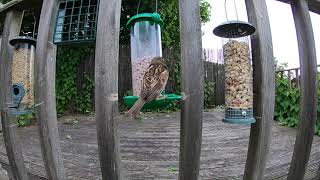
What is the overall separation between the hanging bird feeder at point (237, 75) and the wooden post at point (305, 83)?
473 mm

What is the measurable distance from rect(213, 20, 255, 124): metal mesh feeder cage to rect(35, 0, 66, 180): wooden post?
100cm

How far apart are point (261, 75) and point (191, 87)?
1.69ft

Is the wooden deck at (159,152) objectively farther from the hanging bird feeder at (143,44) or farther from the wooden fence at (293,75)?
the wooden fence at (293,75)

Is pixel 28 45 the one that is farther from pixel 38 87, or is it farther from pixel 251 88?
pixel 251 88

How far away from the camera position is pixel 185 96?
1.60 m

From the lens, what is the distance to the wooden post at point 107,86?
166 centimetres

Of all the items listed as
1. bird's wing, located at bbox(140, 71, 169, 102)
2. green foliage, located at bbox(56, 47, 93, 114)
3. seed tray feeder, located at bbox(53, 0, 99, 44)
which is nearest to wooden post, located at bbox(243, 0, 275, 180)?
bird's wing, located at bbox(140, 71, 169, 102)

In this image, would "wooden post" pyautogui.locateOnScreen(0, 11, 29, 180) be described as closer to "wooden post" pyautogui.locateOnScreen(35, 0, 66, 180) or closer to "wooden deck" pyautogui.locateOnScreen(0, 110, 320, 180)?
"wooden post" pyautogui.locateOnScreen(35, 0, 66, 180)

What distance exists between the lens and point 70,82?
33.8 feet

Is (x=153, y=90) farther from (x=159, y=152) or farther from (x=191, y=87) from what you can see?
(x=159, y=152)

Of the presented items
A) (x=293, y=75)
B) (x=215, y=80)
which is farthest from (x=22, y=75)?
(x=215, y=80)

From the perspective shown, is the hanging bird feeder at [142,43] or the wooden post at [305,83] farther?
the wooden post at [305,83]

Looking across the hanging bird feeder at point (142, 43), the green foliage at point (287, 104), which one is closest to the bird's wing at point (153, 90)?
the hanging bird feeder at point (142, 43)

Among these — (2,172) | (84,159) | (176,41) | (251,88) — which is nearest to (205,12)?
(176,41)
